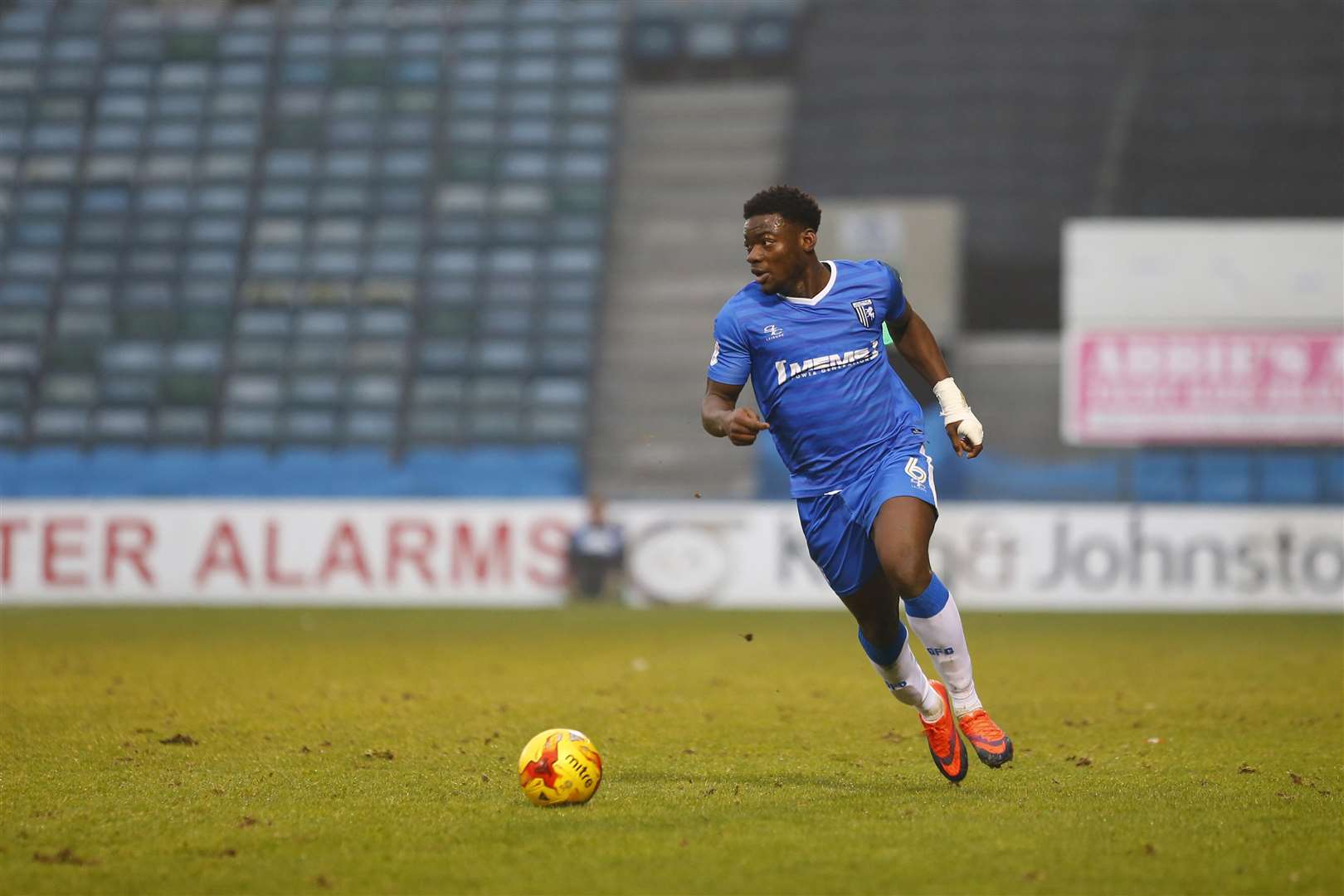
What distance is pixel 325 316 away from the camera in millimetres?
29469

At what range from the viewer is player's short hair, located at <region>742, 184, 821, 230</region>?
23.2 ft

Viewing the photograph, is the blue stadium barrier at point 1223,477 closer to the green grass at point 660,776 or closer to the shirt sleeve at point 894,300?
the green grass at point 660,776

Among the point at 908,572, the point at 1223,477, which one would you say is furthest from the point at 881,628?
the point at 1223,477

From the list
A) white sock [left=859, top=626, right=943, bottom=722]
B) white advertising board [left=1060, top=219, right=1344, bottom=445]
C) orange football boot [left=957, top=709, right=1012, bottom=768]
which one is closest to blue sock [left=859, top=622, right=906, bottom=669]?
white sock [left=859, top=626, right=943, bottom=722]

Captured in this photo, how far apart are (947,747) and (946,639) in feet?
1.47

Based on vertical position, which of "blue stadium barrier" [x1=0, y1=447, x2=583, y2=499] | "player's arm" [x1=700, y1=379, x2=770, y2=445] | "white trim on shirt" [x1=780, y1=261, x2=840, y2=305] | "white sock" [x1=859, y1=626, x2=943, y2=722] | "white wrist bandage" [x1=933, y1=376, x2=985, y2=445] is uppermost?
"white trim on shirt" [x1=780, y1=261, x2=840, y2=305]

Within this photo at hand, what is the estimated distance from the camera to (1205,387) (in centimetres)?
2509

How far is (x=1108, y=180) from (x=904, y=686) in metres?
24.9

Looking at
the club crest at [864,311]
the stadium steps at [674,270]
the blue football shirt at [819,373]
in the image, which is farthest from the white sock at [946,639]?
the stadium steps at [674,270]

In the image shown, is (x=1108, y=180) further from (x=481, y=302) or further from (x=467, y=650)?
(x=467, y=650)

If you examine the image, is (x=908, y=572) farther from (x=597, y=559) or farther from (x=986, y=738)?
(x=597, y=559)

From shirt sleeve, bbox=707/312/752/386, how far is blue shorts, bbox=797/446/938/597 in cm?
→ 63

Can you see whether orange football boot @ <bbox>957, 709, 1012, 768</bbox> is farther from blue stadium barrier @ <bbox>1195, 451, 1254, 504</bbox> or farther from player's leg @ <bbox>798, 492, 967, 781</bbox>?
blue stadium barrier @ <bbox>1195, 451, 1254, 504</bbox>

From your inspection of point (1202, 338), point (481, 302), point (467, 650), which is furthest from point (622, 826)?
point (481, 302)
